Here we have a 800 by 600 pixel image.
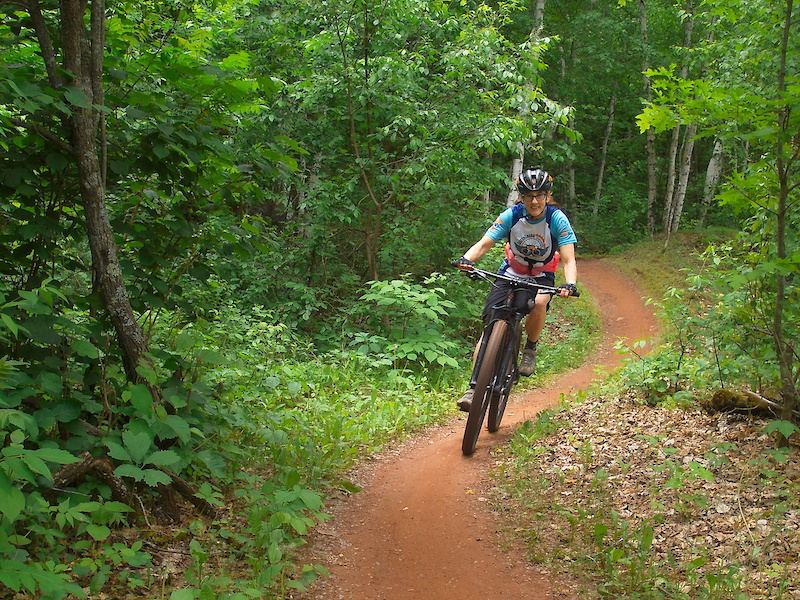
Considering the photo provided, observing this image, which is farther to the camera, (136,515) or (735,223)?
(735,223)

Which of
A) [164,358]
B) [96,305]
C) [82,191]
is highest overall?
[82,191]

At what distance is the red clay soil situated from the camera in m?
3.76

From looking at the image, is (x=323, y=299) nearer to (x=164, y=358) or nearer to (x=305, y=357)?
(x=305, y=357)

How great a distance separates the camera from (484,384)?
575 centimetres

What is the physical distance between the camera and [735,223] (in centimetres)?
2808

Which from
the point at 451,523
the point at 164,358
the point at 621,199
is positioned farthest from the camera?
the point at 621,199

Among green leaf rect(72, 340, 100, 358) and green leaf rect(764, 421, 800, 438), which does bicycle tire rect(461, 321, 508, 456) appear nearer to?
green leaf rect(764, 421, 800, 438)

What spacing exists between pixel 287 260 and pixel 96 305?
24.6 feet

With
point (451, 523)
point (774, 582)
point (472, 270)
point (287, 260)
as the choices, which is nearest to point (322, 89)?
point (287, 260)

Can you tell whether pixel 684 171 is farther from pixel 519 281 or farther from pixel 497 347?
pixel 497 347

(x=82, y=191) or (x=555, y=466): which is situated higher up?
(x=82, y=191)

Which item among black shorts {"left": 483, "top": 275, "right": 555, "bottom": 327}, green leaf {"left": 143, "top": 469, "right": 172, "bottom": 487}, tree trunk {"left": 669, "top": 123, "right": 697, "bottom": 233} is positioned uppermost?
tree trunk {"left": 669, "top": 123, "right": 697, "bottom": 233}

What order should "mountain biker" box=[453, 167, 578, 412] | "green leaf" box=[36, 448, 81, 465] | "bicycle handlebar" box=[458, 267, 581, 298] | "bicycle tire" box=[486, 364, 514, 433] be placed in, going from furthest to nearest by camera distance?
"bicycle tire" box=[486, 364, 514, 433]
"mountain biker" box=[453, 167, 578, 412]
"bicycle handlebar" box=[458, 267, 581, 298]
"green leaf" box=[36, 448, 81, 465]

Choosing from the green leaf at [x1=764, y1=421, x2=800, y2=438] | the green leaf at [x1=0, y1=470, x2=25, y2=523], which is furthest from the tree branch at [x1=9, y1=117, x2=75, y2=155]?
the green leaf at [x1=764, y1=421, x2=800, y2=438]
